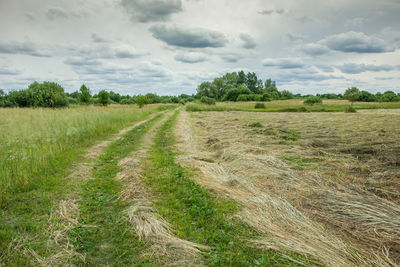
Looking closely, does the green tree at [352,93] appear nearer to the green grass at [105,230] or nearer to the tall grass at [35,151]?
the tall grass at [35,151]

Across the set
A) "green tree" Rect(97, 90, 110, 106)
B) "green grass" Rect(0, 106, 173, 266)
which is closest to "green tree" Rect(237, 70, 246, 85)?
"green tree" Rect(97, 90, 110, 106)

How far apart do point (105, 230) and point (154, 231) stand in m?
0.81


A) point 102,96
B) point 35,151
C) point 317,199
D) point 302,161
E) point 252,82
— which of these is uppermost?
point 252,82

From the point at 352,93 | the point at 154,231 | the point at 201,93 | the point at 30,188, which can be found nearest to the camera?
the point at 154,231

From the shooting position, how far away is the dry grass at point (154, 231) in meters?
2.99

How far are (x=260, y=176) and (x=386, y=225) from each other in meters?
2.76

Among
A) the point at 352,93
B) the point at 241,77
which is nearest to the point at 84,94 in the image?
the point at 352,93

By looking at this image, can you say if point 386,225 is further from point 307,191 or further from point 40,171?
point 40,171

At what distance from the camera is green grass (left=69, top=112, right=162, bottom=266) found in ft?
9.87

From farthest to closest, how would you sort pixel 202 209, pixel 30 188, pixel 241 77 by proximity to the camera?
1. pixel 241 77
2. pixel 30 188
3. pixel 202 209

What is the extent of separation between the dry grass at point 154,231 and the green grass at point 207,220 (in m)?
0.16

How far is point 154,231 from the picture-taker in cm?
352

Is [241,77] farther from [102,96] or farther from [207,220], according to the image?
[207,220]

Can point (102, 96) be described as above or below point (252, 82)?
below
